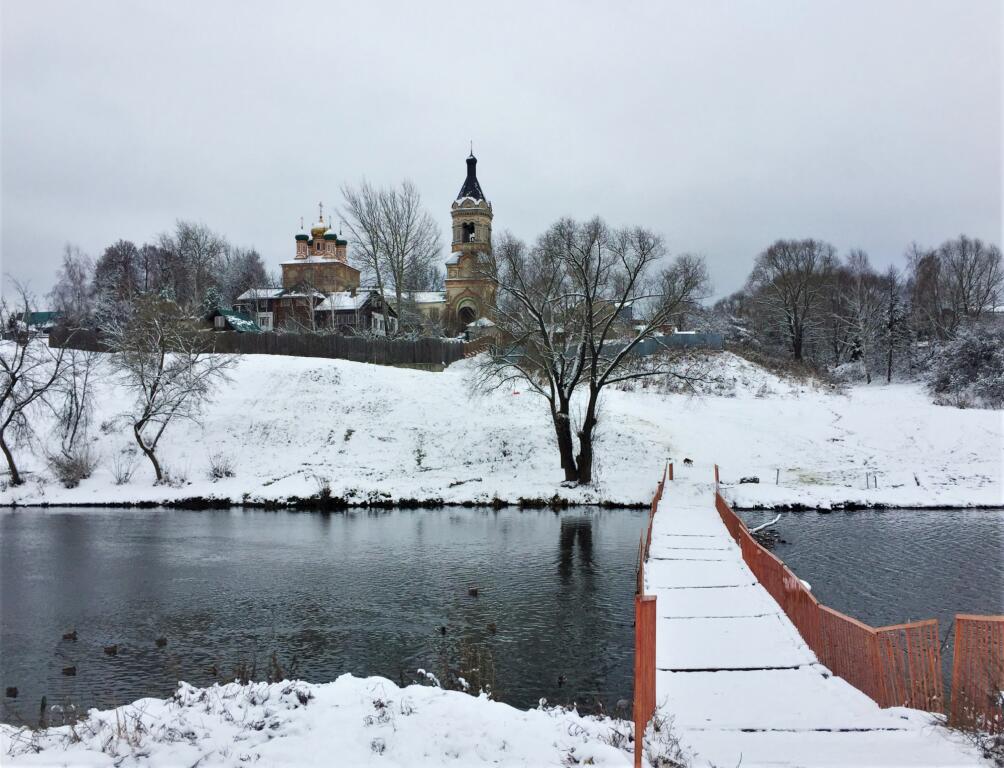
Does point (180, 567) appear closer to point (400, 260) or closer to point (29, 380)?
point (29, 380)

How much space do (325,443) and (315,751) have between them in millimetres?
30044

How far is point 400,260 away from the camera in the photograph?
205 ft

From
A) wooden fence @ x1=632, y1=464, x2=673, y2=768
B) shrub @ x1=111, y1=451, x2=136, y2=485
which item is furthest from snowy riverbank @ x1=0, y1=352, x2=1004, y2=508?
wooden fence @ x1=632, y1=464, x2=673, y2=768

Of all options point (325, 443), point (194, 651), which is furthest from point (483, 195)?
point (194, 651)

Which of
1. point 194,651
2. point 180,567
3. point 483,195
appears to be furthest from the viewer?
point 483,195

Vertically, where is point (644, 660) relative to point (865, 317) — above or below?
below

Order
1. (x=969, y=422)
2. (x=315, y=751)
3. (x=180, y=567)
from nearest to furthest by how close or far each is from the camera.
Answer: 1. (x=315, y=751)
2. (x=180, y=567)
3. (x=969, y=422)

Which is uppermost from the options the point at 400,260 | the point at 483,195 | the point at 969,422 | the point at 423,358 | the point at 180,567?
the point at 483,195

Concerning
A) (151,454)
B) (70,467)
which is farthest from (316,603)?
(70,467)

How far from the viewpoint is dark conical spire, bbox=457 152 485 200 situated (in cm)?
8100

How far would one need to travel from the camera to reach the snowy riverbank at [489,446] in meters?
30.3

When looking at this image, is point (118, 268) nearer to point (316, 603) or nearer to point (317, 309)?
→ point (317, 309)

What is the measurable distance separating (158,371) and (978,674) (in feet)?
113

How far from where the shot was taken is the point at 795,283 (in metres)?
61.8
